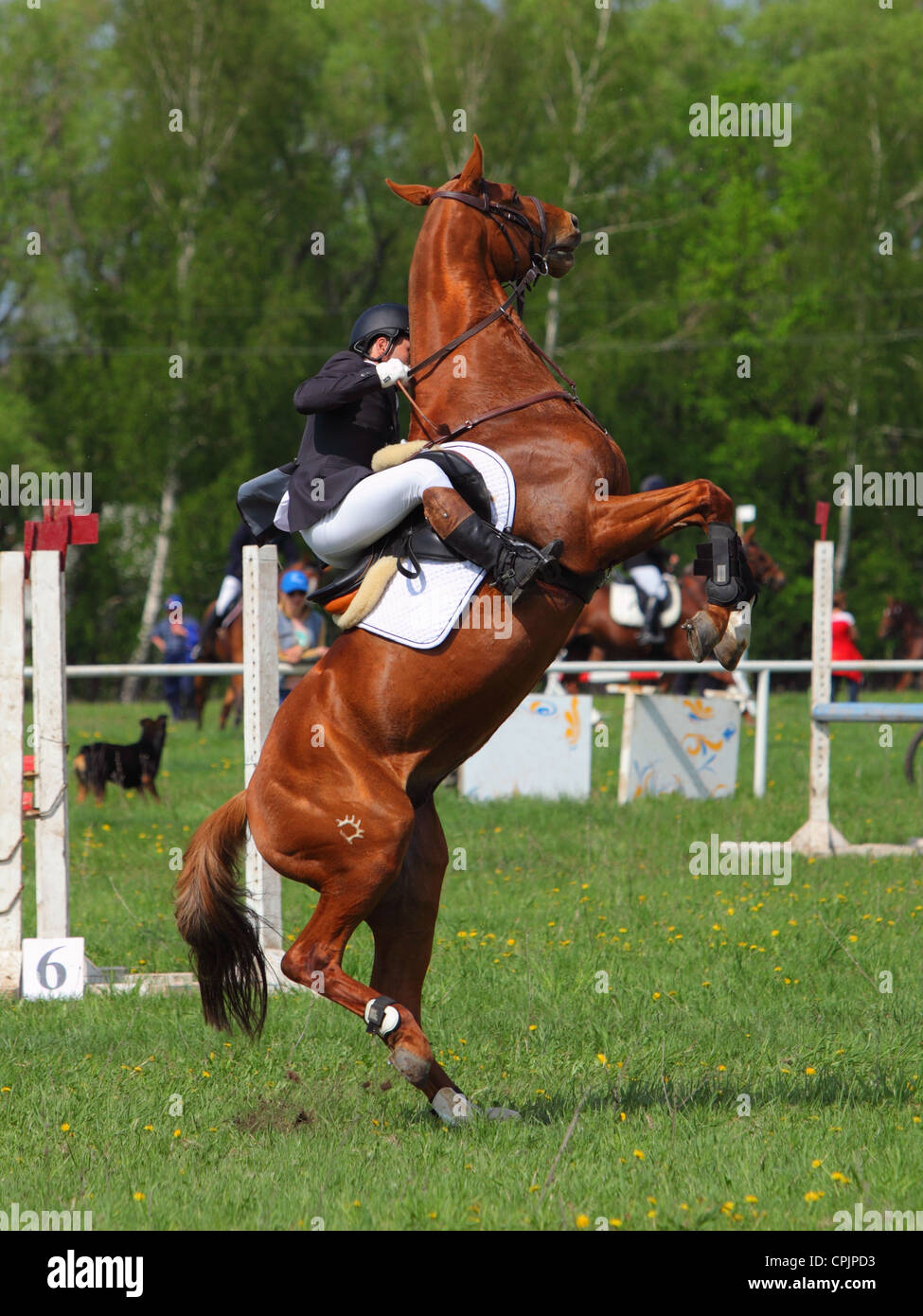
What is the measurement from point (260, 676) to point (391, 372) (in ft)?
8.96

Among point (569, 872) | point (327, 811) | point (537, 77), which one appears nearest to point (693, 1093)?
point (327, 811)

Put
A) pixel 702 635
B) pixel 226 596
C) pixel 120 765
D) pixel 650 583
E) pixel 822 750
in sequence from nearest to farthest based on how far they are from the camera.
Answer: pixel 702 635, pixel 822 750, pixel 120 765, pixel 226 596, pixel 650 583

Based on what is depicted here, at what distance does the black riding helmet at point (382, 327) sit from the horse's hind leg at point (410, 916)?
1.60m

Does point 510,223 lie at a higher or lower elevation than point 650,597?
higher

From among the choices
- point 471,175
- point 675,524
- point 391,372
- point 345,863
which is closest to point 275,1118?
point 345,863

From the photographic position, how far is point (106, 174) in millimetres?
A: 28203

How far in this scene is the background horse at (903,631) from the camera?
95.7 ft

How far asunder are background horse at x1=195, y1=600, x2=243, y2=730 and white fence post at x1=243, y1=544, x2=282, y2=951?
345 inches

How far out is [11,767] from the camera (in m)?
6.74

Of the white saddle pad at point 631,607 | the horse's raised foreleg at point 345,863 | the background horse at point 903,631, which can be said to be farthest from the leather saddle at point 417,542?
the background horse at point 903,631

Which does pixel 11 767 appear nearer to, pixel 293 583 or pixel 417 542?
pixel 417 542

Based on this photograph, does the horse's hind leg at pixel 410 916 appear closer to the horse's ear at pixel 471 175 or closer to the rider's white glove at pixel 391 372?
the rider's white glove at pixel 391 372
